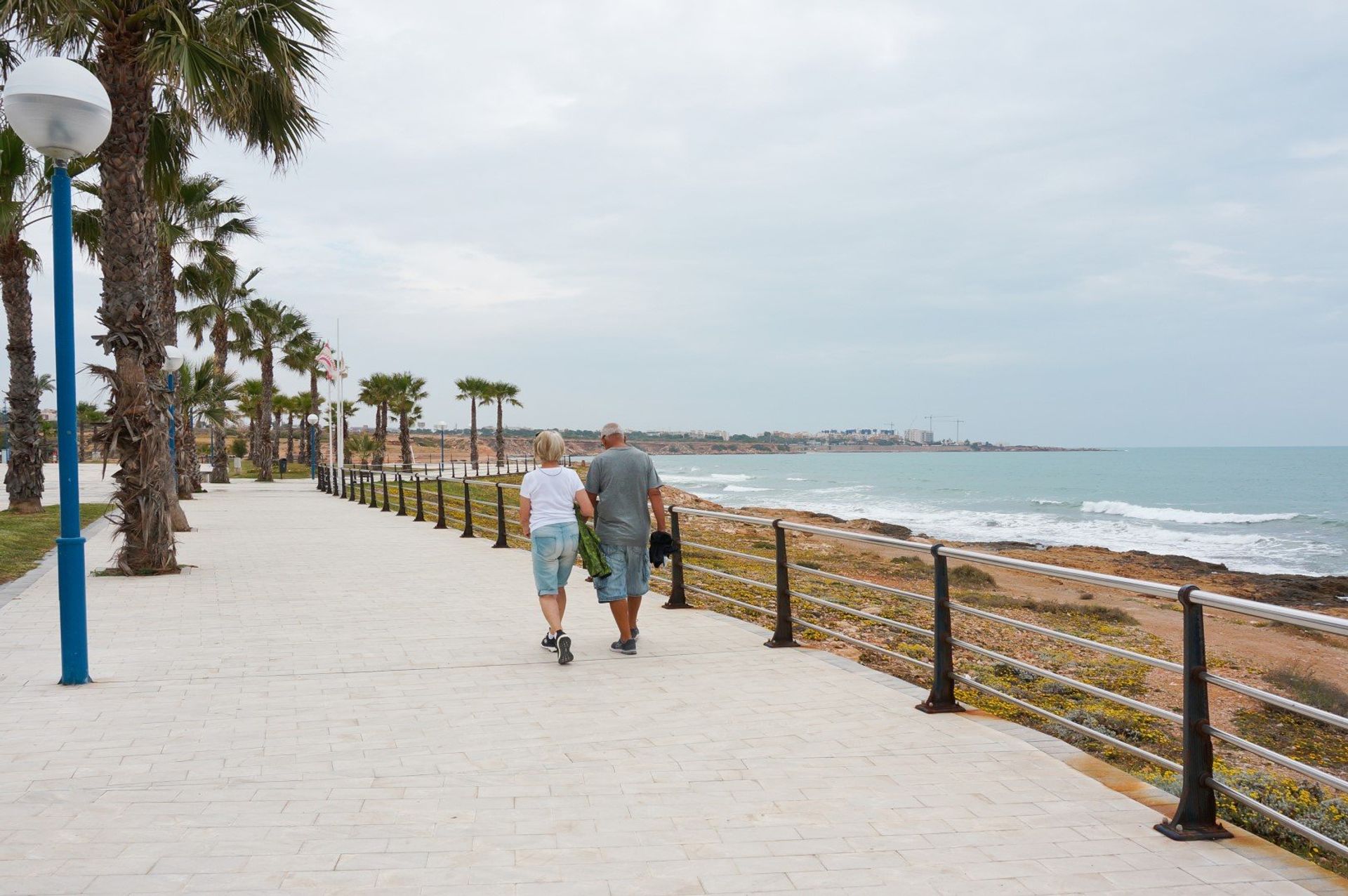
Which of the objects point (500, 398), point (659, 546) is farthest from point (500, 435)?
point (659, 546)

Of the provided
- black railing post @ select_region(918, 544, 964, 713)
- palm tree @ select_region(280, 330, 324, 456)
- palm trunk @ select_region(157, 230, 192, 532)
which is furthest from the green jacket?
palm tree @ select_region(280, 330, 324, 456)

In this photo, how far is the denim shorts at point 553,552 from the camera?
6.72 metres

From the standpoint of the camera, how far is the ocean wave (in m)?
54.6

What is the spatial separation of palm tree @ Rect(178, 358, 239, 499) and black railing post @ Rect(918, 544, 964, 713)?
81.1ft

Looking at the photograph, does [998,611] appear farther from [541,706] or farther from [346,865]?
[346,865]

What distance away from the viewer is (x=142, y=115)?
11242 mm

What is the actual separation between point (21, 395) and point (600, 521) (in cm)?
1905

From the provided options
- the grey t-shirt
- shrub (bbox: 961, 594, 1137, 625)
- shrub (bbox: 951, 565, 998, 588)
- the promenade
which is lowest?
shrub (bbox: 951, 565, 998, 588)

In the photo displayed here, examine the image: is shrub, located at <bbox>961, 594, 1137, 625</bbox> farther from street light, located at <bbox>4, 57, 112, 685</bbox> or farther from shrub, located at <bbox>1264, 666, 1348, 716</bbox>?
street light, located at <bbox>4, 57, 112, 685</bbox>

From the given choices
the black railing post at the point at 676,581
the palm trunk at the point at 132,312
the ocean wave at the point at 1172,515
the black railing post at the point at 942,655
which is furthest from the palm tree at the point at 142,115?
the ocean wave at the point at 1172,515

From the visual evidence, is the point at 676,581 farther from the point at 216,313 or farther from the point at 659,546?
the point at 216,313

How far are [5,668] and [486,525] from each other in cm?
1403

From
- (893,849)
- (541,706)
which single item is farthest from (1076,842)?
(541,706)

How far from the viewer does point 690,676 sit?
622cm
